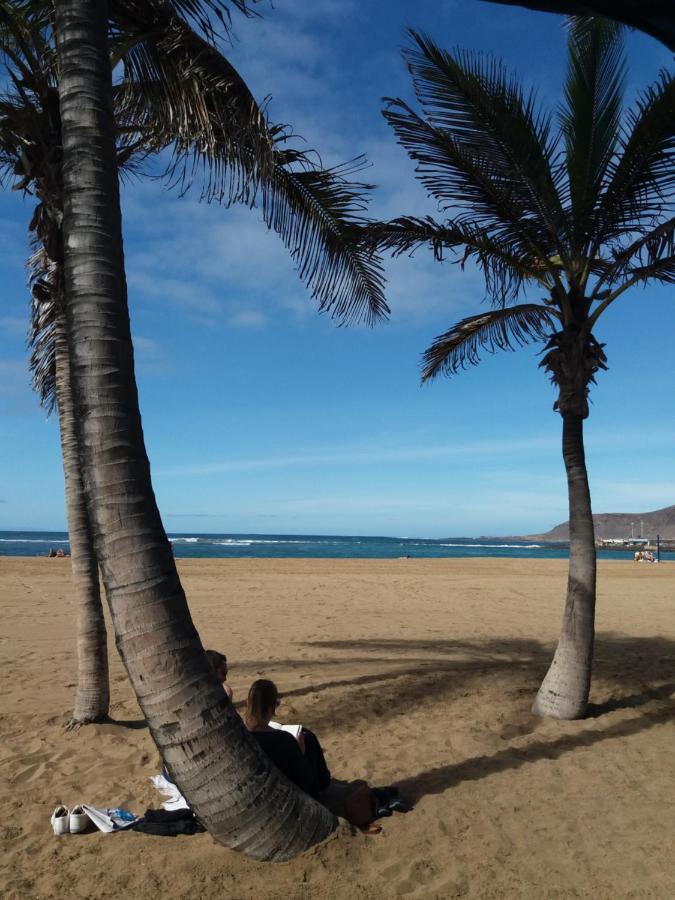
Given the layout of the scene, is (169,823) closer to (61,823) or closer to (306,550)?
(61,823)

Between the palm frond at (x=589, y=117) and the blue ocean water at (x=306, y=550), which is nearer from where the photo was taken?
the palm frond at (x=589, y=117)

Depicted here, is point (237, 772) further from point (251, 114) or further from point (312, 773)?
point (251, 114)

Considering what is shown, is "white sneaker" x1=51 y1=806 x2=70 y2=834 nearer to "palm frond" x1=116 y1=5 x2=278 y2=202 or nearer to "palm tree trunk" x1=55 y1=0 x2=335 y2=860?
"palm tree trunk" x1=55 y1=0 x2=335 y2=860

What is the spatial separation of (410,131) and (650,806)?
5672 millimetres

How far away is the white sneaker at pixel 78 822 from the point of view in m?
4.09

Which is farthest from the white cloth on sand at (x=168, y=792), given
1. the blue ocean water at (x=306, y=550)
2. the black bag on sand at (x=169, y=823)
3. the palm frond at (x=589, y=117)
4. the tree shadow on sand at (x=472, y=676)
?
the blue ocean water at (x=306, y=550)

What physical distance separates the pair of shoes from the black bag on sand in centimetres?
31

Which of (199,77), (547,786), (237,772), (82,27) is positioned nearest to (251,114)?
(199,77)

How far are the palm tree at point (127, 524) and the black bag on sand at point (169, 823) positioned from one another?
23.4 inches

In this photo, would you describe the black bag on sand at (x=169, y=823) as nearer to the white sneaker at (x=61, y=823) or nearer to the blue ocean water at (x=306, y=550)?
the white sneaker at (x=61, y=823)

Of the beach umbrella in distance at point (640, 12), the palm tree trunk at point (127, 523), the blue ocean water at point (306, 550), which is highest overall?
the beach umbrella in distance at point (640, 12)

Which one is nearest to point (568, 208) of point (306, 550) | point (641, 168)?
point (641, 168)

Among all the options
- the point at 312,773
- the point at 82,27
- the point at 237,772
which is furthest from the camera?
the point at 312,773

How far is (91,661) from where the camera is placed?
20.3 ft
